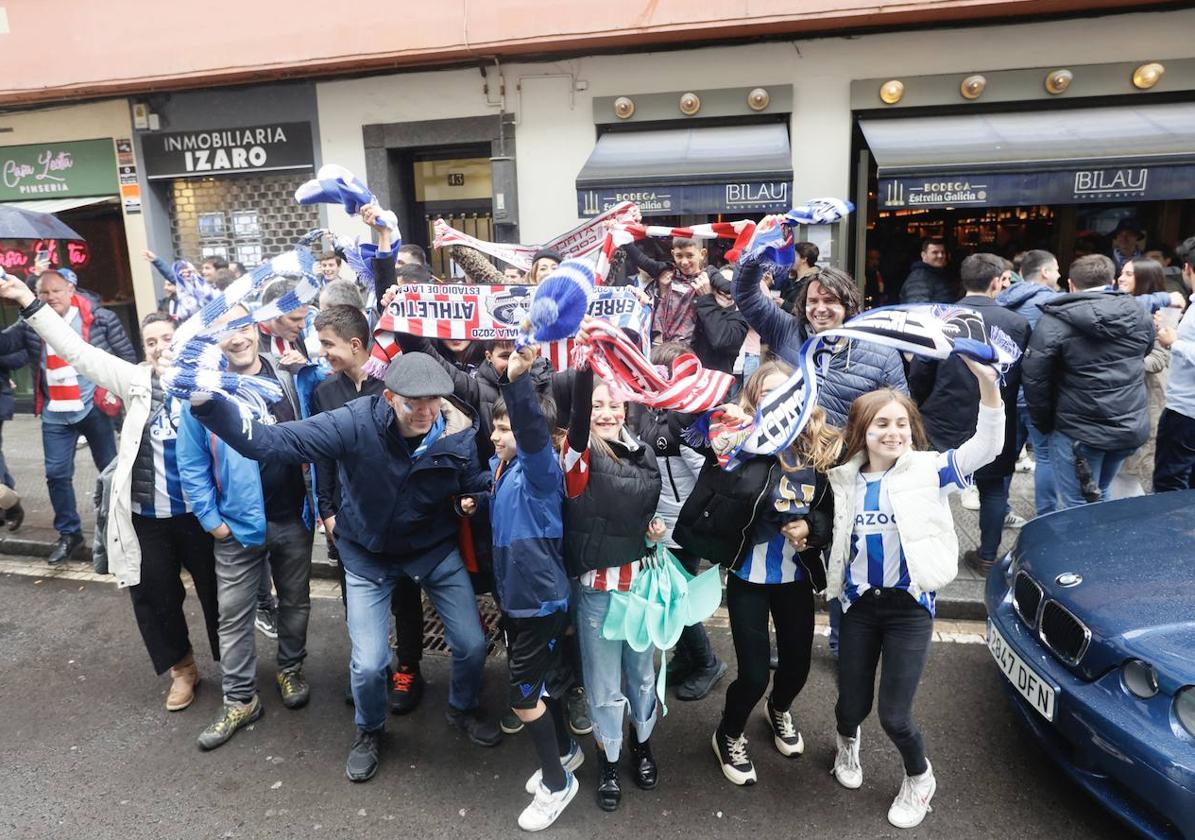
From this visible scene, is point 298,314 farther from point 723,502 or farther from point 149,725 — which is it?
point 723,502

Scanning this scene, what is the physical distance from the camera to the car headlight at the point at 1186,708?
98.3 inches

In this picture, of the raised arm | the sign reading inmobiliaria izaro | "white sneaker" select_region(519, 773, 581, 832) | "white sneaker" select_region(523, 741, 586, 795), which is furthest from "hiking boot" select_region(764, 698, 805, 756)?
the sign reading inmobiliaria izaro

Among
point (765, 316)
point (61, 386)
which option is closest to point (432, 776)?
point (765, 316)

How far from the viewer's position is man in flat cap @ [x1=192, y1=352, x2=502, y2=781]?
123 inches

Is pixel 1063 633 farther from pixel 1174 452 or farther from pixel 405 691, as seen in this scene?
pixel 405 691

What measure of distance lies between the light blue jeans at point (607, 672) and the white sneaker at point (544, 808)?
0.23 m

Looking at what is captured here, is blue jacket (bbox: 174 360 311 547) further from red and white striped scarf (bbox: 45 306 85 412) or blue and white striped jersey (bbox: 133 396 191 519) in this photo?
red and white striped scarf (bbox: 45 306 85 412)

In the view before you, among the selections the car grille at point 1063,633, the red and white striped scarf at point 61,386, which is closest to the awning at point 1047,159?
the car grille at point 1063,633

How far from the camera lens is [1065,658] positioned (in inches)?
117

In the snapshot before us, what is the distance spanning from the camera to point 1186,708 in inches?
99.2

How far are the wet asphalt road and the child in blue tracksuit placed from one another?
0.17 m

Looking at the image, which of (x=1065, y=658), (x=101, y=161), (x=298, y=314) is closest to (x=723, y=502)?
(x=1065, y=658)

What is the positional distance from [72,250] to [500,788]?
35.7 ft

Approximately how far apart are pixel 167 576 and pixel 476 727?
171 cm
